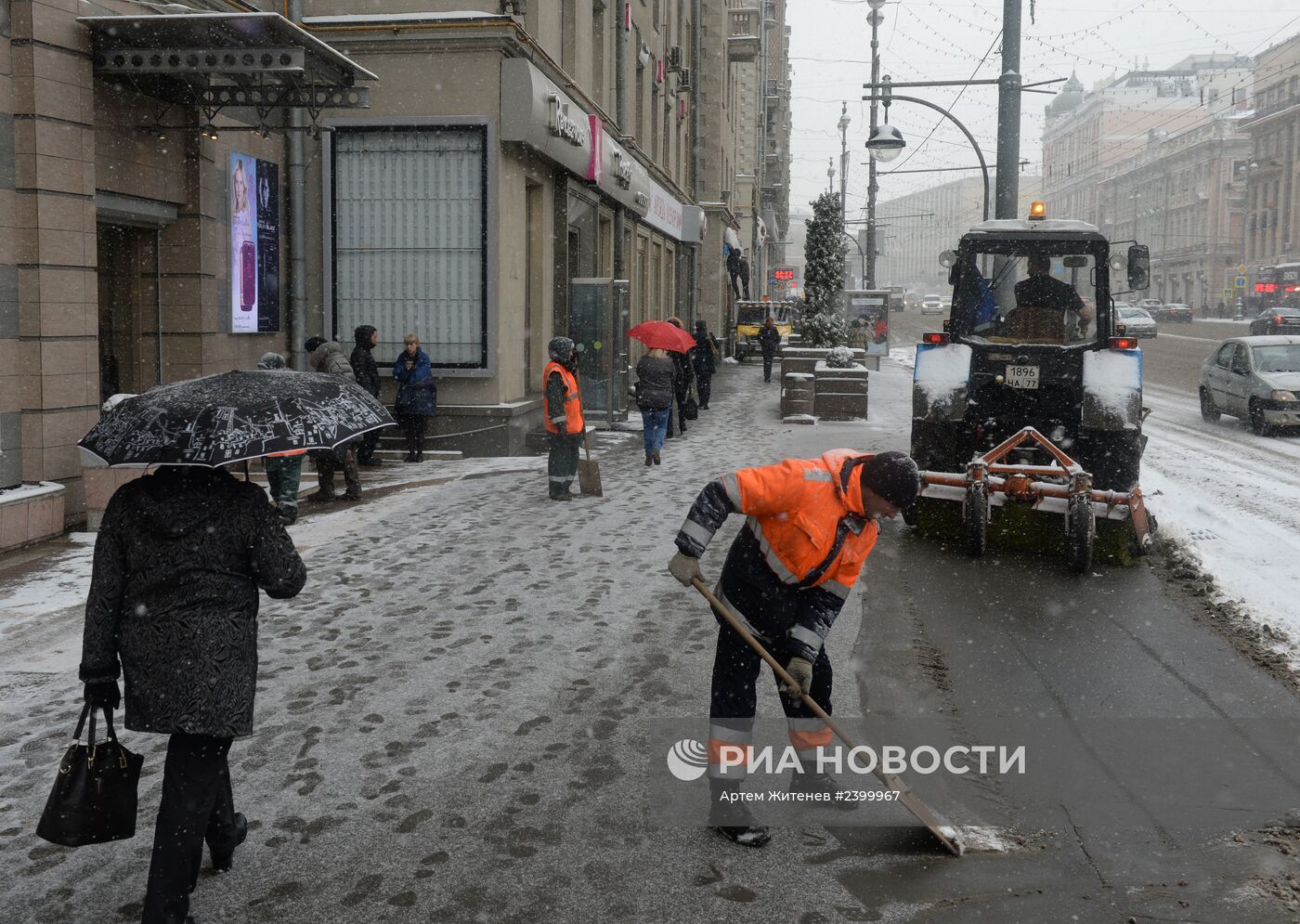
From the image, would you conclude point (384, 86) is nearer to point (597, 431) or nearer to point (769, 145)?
point (597, 431)

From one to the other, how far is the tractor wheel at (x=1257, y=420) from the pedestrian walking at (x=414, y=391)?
1276 cm

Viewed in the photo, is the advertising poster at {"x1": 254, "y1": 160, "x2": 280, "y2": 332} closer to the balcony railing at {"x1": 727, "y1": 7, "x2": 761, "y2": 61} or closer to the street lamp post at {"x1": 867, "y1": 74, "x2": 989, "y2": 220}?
the street lamp post at {"x1": 867, "y1": 74, "x2": 989, "y2": 220}

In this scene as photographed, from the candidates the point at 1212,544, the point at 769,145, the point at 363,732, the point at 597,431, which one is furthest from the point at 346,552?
the point at 769,145

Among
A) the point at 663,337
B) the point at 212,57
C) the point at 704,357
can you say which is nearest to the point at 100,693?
the point at 212,57

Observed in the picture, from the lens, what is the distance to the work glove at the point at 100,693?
361 centimetres

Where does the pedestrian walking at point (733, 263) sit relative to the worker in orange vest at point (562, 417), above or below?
above

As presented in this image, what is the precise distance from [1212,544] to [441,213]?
1006 centimetres

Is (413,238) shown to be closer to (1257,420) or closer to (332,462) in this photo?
(332,462)

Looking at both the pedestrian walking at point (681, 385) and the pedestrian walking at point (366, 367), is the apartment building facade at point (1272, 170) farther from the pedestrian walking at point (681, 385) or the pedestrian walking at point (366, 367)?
the pedestrian walking at point (366, 367)

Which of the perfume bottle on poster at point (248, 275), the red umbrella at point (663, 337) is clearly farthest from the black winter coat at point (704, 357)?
the perfume bottle on poster at point (248, 275)

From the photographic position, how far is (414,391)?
14.8m

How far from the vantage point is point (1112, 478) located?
10414 mm

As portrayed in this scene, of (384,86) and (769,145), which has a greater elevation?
(769,145)

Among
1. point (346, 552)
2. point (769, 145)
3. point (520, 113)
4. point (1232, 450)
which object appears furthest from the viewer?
point (769, 145)
